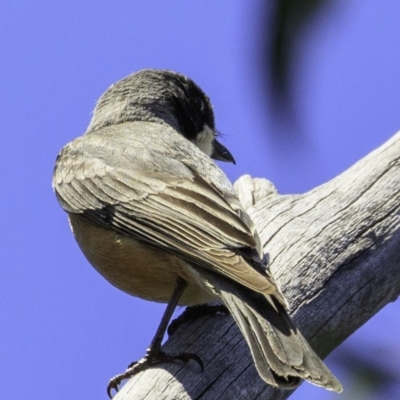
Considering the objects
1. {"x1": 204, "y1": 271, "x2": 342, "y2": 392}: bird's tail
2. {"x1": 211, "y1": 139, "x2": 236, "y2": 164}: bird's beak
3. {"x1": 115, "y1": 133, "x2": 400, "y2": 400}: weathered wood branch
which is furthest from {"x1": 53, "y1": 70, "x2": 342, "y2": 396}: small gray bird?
{"x1": 211, "y1": 139, "x2": 236, "y2": 164}: bird's beak

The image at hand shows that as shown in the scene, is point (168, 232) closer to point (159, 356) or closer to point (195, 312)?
point (195, 312)

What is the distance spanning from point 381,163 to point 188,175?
1.31 meters

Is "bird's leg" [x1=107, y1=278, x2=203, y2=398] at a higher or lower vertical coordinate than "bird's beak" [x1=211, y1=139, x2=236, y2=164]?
lower

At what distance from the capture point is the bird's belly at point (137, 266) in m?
4.24

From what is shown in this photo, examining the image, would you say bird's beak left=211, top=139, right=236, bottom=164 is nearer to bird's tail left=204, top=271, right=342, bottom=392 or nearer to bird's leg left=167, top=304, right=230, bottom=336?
bird's leg left=167, top=304, right=230, bottom=336

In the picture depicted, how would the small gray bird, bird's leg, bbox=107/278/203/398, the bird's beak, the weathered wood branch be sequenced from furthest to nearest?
the bird's beak
bird's leg, bbox=107/278/203/398
the weathered wood branch
the small gray bird

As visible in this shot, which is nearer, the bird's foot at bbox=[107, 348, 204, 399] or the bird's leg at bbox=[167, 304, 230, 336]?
the bird's foot at bbox=[107, 348, 204, 399]

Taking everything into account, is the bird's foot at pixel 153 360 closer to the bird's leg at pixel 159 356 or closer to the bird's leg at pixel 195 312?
the bird's leg at pixel 159 356

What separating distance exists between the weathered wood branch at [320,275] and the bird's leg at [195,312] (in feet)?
0.21

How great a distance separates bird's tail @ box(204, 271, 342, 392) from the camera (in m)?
3.05

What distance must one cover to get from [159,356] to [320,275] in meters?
1.07

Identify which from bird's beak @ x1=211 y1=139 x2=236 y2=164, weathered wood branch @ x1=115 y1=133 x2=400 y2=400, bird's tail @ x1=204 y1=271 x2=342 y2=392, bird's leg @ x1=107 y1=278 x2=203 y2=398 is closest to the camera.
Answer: bird's tail @ x1=204 y1=271 x2=342 y2=392

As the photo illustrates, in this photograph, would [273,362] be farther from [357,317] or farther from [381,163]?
[381,163]

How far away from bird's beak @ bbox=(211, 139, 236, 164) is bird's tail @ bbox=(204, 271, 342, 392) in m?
3.16
